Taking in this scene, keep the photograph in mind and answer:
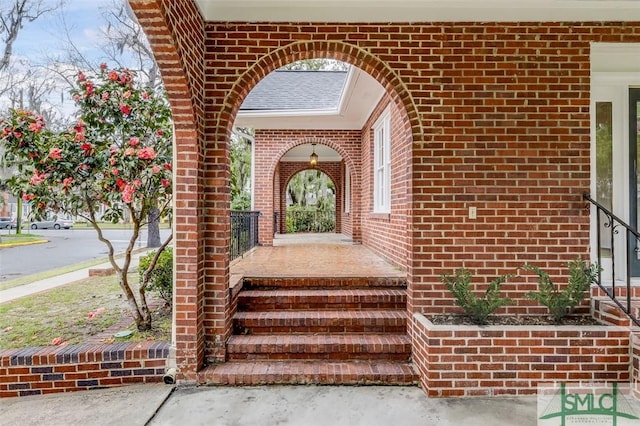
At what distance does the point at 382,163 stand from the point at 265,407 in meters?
5.36

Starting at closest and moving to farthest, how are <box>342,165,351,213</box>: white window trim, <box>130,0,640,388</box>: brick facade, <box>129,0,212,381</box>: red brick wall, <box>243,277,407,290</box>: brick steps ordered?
<box>129,0,212,381</box>: red brick wall → <box>130,0,640,388</box>: brick facade → <box>243,277,407,290</box>: brick steps → <box>342,165,351,213</box>: white window trim

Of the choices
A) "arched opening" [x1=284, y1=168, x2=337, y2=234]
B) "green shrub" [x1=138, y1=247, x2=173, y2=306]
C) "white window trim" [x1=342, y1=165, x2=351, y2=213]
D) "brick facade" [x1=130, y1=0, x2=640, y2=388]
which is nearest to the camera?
"brick facade" [x1=130, y1=0, x2=640, y2=388]

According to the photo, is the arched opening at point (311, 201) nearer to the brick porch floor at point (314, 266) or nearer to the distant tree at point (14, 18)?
the brick porch floor at point (314, 266)

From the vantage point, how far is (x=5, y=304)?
529 cm

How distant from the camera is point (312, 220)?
1817 centimetres

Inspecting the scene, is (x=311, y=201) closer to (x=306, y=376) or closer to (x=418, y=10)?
(x=418, y=10)

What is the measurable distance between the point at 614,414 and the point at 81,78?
584 centimetres

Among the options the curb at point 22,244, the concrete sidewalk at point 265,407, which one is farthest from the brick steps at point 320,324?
the curb at point 22,244

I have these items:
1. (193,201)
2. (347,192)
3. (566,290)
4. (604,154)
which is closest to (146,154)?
(193,201)

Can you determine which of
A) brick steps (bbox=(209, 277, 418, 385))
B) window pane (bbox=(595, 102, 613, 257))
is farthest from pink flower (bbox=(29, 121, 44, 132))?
window pane (bbox=(595, 102, 613, 257))

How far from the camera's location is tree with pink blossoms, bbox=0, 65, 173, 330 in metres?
3.69

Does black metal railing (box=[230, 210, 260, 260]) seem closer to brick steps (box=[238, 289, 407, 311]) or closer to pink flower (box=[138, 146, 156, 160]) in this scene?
brick steps (box=[238, 289, 407, 311])

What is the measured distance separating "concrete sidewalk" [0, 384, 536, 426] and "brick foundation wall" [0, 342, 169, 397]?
89mm

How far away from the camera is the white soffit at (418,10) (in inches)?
148
